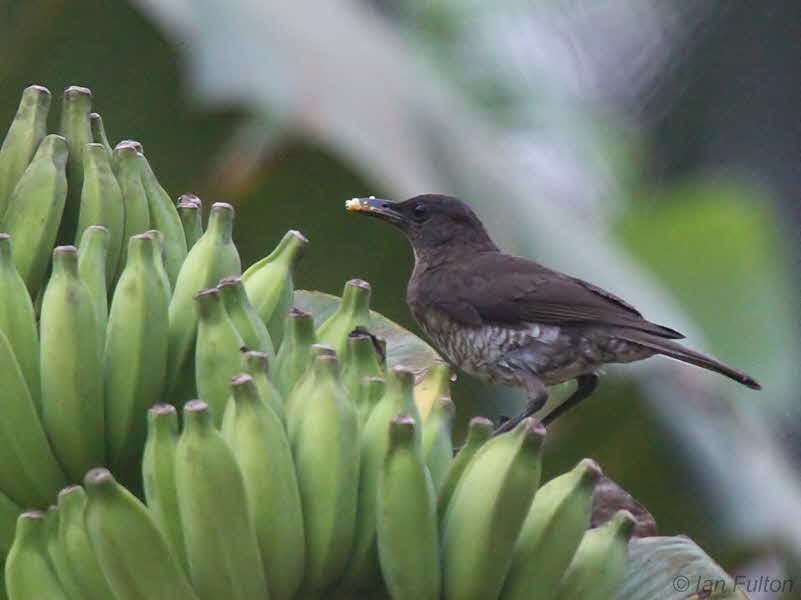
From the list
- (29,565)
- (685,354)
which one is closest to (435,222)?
(685,354)

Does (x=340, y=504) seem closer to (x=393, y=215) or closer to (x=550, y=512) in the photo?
(x=550, y=512)

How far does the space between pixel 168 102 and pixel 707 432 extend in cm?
146

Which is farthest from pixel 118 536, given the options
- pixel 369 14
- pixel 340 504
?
pixel 369 14

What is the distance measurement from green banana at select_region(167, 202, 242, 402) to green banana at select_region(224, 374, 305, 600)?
0.31 meters

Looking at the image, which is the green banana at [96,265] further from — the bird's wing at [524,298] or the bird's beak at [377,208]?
the bird's wing at [524,298]

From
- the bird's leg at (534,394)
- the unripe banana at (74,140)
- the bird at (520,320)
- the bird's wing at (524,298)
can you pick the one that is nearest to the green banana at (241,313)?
the unripe banana at (74,140)

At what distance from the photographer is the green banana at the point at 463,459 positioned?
1768mm

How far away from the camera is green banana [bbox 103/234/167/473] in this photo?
1811 mm

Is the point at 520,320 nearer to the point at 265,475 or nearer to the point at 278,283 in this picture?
the point at 278,283

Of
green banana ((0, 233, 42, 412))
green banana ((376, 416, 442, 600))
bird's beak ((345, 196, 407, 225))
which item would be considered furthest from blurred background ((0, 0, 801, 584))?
green banana ((376, 416, 442, 600))

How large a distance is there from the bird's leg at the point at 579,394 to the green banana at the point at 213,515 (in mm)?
1256

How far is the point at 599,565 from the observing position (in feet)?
5.81

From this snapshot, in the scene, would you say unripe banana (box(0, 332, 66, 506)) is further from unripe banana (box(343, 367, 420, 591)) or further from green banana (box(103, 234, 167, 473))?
unripe banana (box(343, 367, 420, 591))

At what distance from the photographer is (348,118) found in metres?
2.69
